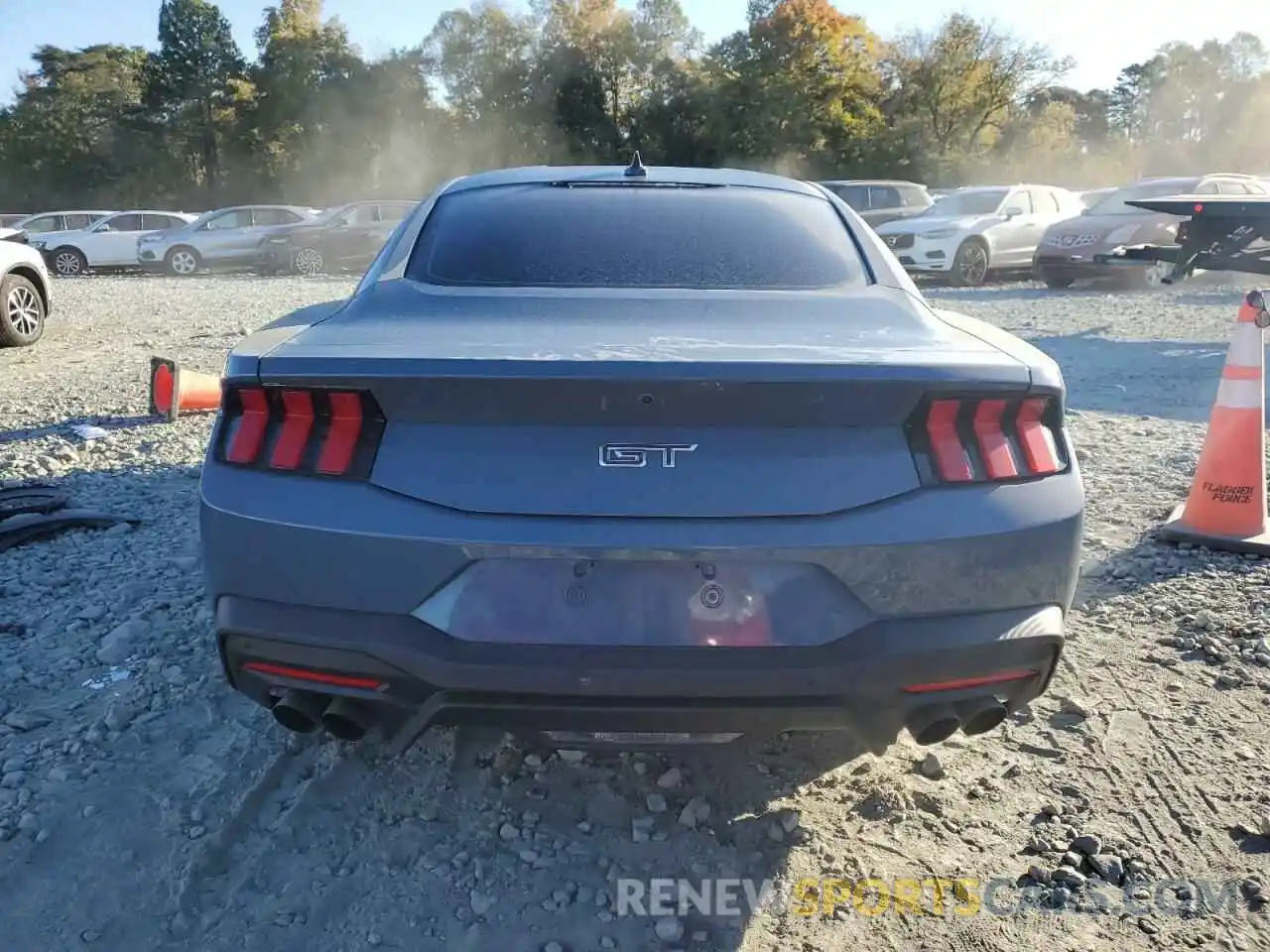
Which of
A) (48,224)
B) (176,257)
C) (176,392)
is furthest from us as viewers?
(48,224)

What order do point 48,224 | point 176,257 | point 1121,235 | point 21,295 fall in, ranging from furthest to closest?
1. point 48,224
2. point 176,257
3. point 1121,235
4. point 21,295

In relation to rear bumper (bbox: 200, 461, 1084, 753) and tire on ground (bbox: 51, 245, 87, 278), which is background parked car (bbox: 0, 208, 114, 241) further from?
rear bumper (bbox: 200, 461, 1084, 753)

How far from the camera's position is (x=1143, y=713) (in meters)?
3.09

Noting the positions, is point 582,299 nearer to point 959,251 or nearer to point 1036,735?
point 1036,735

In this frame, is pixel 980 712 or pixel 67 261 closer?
pixel 980 712

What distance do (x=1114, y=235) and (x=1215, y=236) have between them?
4951 mm

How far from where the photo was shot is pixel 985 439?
7.07 feet

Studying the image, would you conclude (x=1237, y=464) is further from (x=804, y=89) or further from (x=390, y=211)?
(x=804, y=89)

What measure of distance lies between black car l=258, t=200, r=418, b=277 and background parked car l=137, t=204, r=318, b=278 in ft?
1.31

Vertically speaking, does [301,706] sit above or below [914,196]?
above

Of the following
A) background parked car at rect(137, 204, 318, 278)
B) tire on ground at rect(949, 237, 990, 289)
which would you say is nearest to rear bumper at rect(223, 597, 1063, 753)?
tire on ground at rect(949, 237, 990, 289)

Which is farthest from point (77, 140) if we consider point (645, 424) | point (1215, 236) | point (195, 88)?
point (645, 424)

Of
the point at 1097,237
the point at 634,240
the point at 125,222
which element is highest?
the point at 634,240

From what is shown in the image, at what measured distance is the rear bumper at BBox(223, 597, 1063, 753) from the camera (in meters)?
2.02
